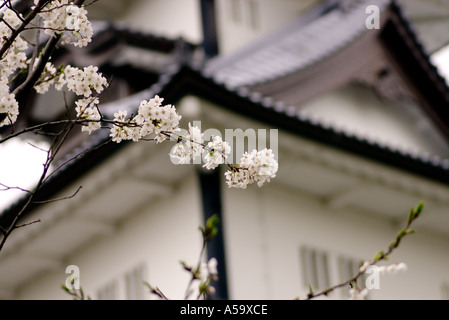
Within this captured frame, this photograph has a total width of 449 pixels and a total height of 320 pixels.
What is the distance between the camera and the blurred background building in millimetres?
8703

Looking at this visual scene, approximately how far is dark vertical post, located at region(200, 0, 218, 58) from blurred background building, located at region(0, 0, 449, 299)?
0.28 feet

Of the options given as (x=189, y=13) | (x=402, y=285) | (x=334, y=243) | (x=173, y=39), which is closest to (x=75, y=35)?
(x=334, y=243)

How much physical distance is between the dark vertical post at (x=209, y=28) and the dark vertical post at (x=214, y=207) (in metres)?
4.38

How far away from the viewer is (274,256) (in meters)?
9.14

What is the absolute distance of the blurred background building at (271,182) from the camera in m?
8.70

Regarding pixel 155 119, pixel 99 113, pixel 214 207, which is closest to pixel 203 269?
pixel 155 119

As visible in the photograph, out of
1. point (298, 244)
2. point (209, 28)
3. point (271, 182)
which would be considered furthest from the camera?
point (209, 28)

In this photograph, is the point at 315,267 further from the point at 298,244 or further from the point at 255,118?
the point at 255,118

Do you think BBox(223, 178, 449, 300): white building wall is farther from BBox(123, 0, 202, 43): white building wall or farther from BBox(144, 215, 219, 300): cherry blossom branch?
BBox(144, 215, 219, 300): cherry blossom branch

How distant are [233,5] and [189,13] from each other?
1.06 m

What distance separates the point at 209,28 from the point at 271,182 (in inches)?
179

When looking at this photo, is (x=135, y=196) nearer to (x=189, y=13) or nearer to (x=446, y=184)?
(x=446, y=184)

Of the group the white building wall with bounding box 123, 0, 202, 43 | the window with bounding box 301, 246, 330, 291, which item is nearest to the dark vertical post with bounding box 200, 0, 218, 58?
the white building wall with bounding box 123, 0, 202, 43

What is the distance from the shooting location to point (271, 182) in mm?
9656
